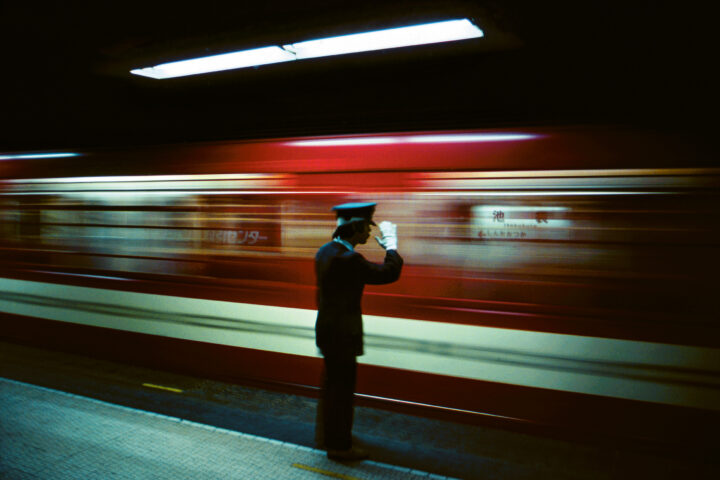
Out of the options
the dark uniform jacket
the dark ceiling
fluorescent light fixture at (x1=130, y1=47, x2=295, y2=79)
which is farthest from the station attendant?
fluorescent light fixture at (x1=130, y1=47, x2=295, y2=79)

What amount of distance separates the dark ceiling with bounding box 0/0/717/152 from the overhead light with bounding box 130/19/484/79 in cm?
9

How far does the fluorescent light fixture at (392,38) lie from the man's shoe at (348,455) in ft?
10.9

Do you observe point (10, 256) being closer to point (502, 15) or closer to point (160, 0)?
point (160, 0)

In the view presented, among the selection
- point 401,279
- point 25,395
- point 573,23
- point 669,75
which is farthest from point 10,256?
point 669,75

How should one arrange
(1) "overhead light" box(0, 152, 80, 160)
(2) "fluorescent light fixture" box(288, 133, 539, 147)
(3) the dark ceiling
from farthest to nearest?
(1) "overhead light" box(0, 152, 80, 160) < (3) the dark ceiling < (2) "fluorescent light fixture" box(288, 133, 539, 147)

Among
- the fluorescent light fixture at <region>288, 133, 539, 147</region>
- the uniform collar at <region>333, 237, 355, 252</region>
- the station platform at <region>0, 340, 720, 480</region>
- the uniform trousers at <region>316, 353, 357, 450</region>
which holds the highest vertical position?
the fluorescent light fixture at <region>288, 133, 539, 147</region>

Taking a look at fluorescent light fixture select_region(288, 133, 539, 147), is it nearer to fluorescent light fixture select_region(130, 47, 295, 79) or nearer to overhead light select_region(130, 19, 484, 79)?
overhead light select_region(130, 19, 484, 79)

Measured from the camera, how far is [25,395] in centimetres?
458

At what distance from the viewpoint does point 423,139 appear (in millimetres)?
3895

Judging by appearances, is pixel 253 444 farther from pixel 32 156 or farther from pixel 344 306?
pixel 32 156

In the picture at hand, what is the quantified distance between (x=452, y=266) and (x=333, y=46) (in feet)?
8.50

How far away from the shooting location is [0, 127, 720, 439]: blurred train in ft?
10.8

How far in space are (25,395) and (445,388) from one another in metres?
3.64

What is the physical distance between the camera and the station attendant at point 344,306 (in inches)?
130
